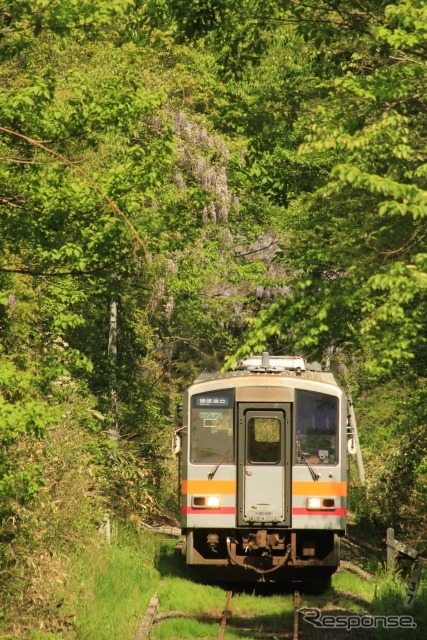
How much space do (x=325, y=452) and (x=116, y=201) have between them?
608cm

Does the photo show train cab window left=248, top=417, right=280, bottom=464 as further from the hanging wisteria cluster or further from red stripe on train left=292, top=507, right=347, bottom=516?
the hanging wisteria cluster

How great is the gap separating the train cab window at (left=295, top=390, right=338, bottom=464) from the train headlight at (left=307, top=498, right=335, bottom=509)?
21.5 inches

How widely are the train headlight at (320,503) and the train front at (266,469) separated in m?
0.01

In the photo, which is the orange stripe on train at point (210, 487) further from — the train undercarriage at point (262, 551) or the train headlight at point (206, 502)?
the train undercarriage at point (262, 551)

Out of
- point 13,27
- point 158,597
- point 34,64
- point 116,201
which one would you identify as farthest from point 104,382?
point 13,27

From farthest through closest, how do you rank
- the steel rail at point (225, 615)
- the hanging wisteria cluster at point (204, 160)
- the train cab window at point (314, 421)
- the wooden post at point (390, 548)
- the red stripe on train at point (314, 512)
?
the hanging wisteria cluster at point (204, 160), the wooden post at point (390, 548), the train cab window at point (314, 421), the red stripe on train at point (314, 512), the steel rail at point (225, 615)

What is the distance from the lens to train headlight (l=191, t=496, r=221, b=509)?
1717 cm

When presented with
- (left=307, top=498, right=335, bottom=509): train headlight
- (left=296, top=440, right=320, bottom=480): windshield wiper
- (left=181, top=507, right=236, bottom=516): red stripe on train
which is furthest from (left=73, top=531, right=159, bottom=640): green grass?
(left=296, top=440, right=320, bottom=480): windshield wiper

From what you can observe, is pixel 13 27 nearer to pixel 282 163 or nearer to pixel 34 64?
pixel 282 163

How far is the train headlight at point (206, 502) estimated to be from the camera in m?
17.2

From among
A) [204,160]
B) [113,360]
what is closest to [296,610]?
[113,360]

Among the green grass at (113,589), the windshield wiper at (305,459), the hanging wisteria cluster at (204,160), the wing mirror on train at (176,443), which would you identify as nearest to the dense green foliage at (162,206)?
the green grass at (113,589)

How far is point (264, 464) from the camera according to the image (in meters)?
17.3

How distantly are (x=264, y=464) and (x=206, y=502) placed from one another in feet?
3.26
